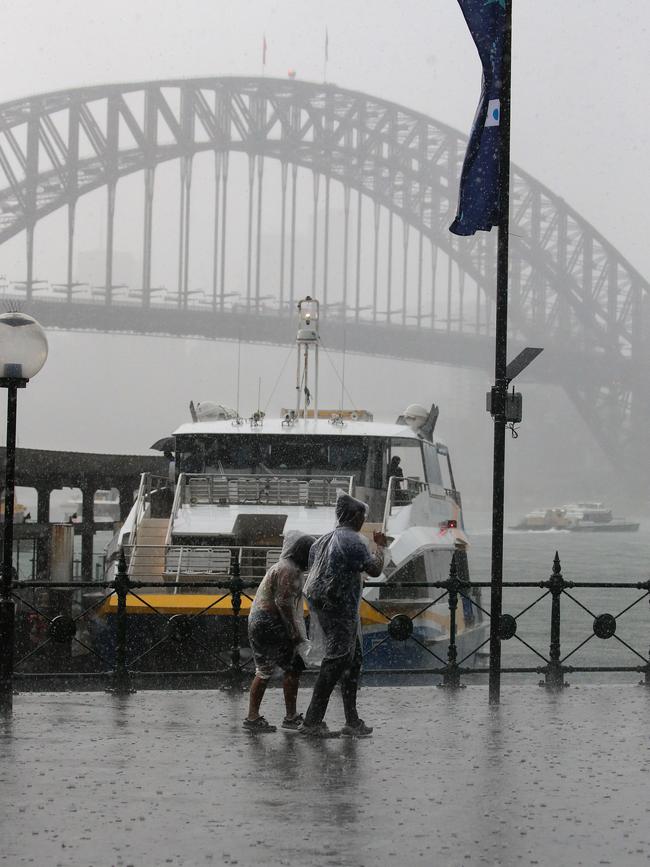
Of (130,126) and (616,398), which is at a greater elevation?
(130,126)

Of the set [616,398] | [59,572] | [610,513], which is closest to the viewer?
[59,572]

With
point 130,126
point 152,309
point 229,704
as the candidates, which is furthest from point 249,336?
point 229,704

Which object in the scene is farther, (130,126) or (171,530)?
(130,126)

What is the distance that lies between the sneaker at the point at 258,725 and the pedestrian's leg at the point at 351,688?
0.46 metres

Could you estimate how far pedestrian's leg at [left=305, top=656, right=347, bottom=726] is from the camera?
8031 millimetres

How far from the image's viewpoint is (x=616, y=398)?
76.4 meters

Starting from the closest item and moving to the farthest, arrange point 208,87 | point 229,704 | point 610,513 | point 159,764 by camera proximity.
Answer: point 159,764, point 229,704, point 208,87, point 610,513

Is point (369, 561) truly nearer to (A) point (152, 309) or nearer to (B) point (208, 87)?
(A) point (152, 309)

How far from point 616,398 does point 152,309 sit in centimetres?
2665

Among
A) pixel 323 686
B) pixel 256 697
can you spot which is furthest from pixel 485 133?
pixel 256 697

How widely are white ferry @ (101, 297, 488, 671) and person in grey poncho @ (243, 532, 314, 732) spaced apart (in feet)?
18.9

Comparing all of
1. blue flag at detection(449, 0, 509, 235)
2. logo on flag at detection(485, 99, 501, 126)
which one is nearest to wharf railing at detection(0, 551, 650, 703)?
blue flag at detection(449, 0, 509, 235)

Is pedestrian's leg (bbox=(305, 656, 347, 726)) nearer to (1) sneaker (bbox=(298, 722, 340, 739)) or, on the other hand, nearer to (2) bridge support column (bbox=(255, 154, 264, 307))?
(1) sneaker (bbox=(298, 722, 340, 739))

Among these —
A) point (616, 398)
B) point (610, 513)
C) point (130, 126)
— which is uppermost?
point (130, 126)
